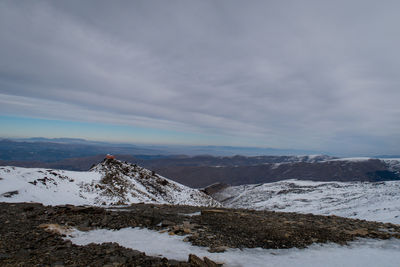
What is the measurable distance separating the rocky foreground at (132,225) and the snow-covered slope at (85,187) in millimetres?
11104

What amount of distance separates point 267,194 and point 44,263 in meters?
88.0

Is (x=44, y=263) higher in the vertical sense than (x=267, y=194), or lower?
higher

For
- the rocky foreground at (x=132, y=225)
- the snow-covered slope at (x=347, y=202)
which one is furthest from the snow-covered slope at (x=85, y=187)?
the snow-covered slope at (x=347, y=202)

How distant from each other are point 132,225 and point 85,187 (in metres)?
22.7

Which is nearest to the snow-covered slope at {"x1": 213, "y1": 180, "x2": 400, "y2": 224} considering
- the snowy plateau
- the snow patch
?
the snowy plateau

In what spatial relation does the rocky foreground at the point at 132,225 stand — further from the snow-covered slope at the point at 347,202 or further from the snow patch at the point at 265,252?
the snow-covered slope at the point at 347,202

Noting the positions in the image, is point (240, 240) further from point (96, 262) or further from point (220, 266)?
point (96, 262)

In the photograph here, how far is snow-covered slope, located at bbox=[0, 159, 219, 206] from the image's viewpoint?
22078 mm

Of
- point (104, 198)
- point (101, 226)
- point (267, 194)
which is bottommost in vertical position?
point (267, 194)

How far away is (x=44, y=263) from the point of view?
5.89 meters

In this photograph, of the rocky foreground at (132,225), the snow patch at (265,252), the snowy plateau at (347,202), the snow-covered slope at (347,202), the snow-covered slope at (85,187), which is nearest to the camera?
the rocky foreground at (132,225)

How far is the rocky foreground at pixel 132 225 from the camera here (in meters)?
6.15

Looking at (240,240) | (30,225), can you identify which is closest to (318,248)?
(240,240)

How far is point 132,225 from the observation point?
995 cm
